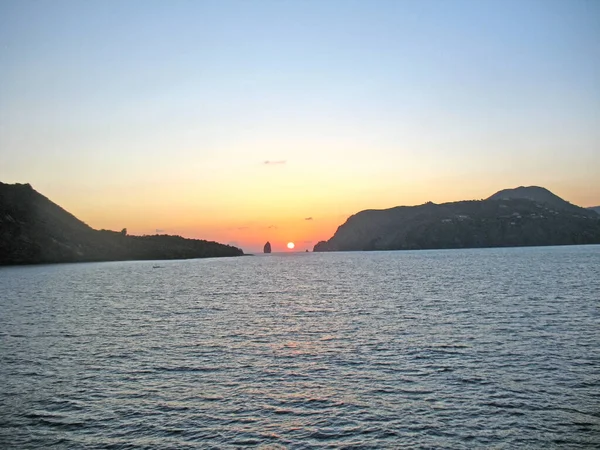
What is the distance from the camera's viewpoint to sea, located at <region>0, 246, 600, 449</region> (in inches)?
933

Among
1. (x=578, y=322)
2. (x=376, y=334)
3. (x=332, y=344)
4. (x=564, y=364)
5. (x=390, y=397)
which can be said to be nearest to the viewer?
(x=390, y=397)

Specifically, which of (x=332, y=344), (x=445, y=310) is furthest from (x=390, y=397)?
(x=445, y=310)

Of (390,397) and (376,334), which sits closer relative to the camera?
(390,397)

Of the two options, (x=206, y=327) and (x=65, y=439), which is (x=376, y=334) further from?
(x=65, y=439)

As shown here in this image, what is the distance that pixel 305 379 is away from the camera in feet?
109

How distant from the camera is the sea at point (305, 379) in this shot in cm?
2369

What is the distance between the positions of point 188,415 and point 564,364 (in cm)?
2868

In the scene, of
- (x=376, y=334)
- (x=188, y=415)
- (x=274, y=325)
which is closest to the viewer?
(x=188, y=415)

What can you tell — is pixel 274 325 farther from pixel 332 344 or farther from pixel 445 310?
pixel 445 310

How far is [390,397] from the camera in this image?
2897 cm

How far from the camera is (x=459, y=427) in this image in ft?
79.4

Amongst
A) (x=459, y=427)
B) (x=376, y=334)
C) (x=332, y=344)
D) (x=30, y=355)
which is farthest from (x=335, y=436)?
(x=30, y=355)

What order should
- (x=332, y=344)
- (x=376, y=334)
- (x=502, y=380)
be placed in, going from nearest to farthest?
(x=502, y=380) < (x=332, y=344) < (x=376, y=334)

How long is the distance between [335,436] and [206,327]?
3481cm
